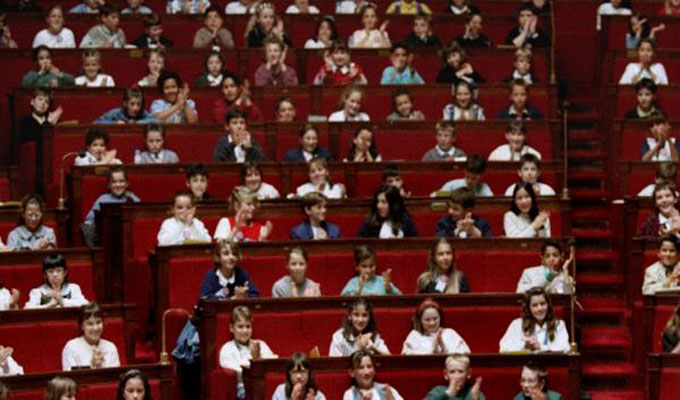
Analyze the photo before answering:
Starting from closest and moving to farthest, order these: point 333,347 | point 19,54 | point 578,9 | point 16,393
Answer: point 16,393, point 333,347, point 19,54, point 578,9

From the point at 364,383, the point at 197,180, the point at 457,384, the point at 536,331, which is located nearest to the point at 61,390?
the point at 364,383

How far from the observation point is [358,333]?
6.48 meters

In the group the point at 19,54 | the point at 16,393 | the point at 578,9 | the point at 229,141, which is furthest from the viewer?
the point at 578,9

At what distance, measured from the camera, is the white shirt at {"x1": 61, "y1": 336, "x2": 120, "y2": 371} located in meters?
6.41

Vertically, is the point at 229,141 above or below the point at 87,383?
above

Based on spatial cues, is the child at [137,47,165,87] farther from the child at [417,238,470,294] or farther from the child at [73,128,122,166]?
Result: the child at [417,238,470,294]

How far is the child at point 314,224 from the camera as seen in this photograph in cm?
736

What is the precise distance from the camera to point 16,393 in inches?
233

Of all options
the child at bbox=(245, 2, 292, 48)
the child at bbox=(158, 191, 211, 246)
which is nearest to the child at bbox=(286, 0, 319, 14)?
the child at bbox=(245, 2, 292, 48)

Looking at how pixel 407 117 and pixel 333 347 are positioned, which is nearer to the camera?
pixel 333 347

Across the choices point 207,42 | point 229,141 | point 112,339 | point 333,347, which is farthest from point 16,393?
point 207,42

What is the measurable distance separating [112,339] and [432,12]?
3955 mm

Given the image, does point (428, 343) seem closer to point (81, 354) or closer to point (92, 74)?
point (81, 354)

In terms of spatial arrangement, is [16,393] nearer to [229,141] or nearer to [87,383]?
[87,383]
